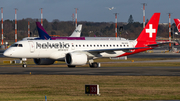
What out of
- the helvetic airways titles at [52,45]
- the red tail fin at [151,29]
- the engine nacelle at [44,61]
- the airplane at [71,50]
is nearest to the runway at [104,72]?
the airplane at [71,50]

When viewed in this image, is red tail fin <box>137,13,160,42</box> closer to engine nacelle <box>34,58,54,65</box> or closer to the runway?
the runway

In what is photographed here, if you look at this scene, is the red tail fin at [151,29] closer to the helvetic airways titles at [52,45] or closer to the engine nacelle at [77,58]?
the engine nacelle at [77,58]

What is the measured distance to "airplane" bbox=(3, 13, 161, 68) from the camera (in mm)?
49969

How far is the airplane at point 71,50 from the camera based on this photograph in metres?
50.0

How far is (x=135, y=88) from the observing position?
26.9m

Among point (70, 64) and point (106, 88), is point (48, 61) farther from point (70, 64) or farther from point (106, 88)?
point (106, 88)

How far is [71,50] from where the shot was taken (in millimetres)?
52438

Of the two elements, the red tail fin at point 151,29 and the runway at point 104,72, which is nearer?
the runway at point 104,72

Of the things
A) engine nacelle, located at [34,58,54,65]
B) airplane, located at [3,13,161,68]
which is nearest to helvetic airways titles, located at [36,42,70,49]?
airplane, located at [3,13,161,68]

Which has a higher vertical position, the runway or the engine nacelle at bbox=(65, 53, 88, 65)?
the engine nacelle at bbox=(65, 53, 88, 65)

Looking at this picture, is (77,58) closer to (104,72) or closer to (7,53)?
(104,72)

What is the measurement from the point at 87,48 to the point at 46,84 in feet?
78.9

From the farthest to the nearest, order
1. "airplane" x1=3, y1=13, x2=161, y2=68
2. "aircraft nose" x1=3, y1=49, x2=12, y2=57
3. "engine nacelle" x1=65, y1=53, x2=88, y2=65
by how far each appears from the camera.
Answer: "airplane" x1=3, y1=13, x2=161, y2=68
"engine nacelle" x1=65, y1=53, x2=88, y2=65
"aircraft nose" x1=3, y1=49, x2=12, y2=57

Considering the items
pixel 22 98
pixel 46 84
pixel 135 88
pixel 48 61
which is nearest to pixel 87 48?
pixel 48 61
